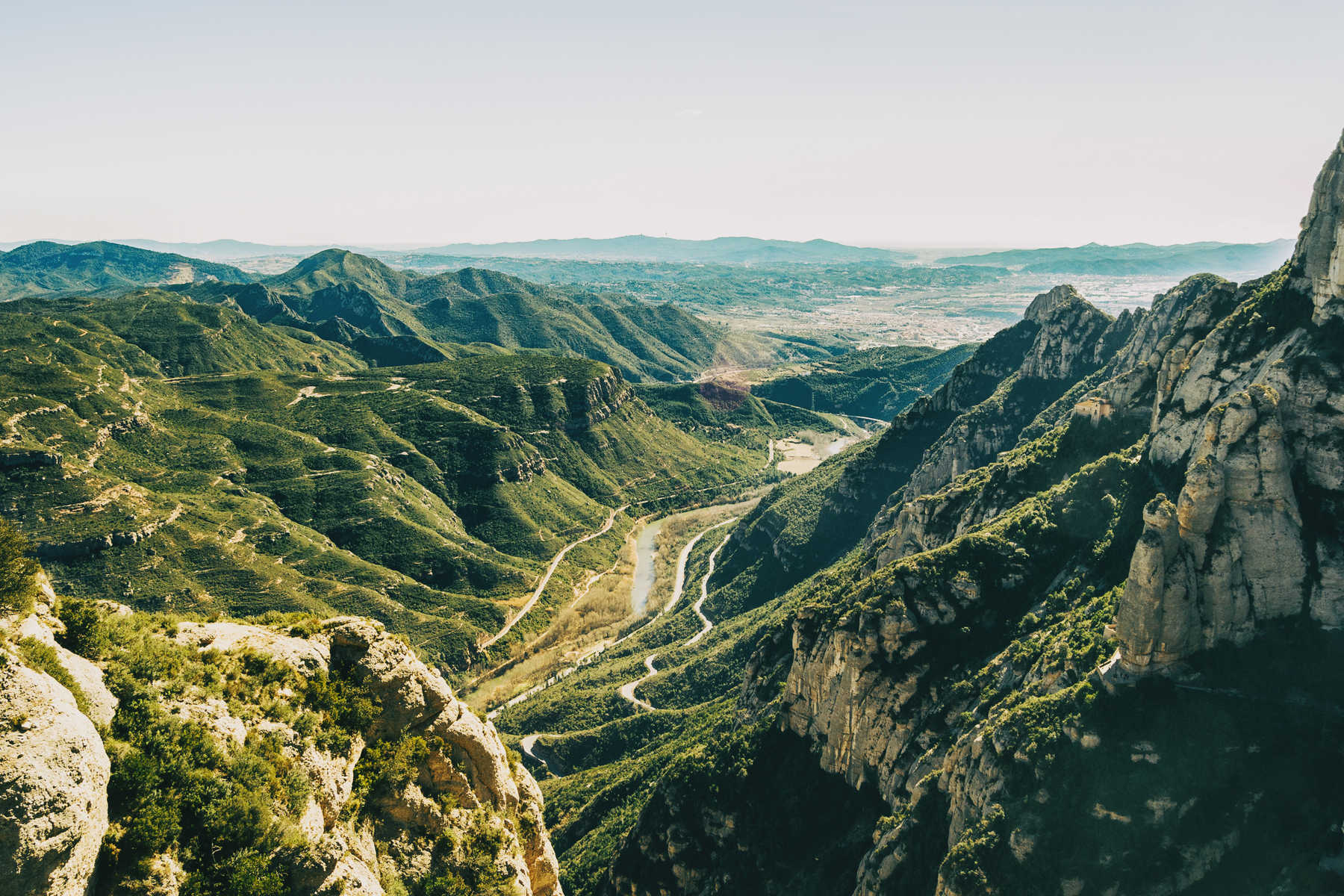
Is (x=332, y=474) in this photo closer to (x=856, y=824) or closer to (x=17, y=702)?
(x=856, y=824)

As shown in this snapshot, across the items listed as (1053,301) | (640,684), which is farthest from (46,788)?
(1053,301)

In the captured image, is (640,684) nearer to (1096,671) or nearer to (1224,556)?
(1096,671)

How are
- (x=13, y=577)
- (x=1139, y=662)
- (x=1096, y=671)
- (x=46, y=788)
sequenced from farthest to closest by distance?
(x=1096, y=671), (x=1139, y=662), (x=13, y=577), (x=46, y=788)

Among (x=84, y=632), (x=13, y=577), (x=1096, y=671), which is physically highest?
(x=13, y=577)

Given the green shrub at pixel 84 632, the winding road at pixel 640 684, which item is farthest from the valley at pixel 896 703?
the winding road at pixel 640 684

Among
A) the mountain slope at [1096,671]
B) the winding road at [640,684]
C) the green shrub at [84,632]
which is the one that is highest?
the green shrub at [84,632]

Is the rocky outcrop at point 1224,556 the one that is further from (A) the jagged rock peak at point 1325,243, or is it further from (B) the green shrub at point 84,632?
(B) the green shrub at point 84,632
